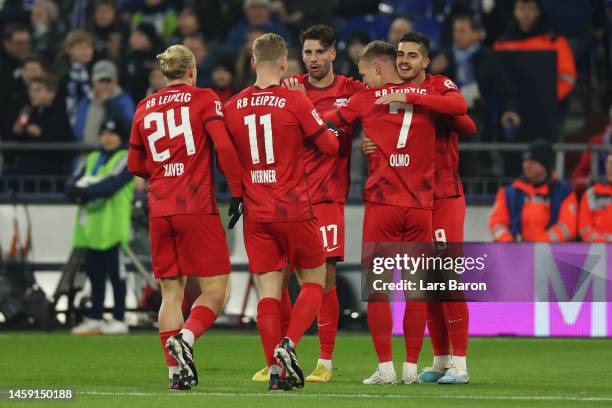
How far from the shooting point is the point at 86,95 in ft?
62.0

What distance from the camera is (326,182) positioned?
11.7 meters

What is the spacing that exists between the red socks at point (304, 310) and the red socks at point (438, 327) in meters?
1.10

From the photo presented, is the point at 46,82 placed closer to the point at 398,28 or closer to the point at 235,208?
the point at 398,28

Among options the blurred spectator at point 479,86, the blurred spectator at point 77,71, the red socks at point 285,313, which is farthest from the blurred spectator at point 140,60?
the red socks at point 285,313

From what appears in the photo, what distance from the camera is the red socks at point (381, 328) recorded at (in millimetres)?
11047

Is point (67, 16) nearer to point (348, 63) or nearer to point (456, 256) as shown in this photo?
point (348, 63)

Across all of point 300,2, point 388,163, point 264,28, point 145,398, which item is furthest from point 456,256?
point 300,2

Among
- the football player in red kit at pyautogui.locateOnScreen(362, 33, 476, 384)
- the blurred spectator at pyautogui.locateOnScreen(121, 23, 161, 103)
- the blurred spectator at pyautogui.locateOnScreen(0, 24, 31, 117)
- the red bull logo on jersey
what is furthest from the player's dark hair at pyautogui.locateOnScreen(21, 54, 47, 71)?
the football player in red kit at pyautogui.locateOnScreen(362, 33, 476, 384)

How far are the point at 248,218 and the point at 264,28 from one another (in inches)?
351

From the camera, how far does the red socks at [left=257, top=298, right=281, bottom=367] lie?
34.3 feet

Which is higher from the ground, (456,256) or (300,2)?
(300,2)

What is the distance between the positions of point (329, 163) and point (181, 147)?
58.9 inches

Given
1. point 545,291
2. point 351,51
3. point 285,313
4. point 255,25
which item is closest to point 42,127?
point 255,25

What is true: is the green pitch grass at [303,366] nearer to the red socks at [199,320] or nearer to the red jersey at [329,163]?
the red socks at [199,320]
